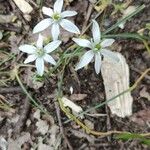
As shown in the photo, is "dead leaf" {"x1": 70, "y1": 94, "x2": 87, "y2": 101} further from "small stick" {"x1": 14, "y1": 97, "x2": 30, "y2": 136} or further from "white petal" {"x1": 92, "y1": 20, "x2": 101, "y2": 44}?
"white petal" {"x1": 92, "y1": 20, "x2": 101, "y2": 44}

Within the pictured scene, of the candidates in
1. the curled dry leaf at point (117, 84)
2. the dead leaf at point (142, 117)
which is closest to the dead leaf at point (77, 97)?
the curled dry leaf at point (117, 84)

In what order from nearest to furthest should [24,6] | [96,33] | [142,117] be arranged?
[96,33] < [142,117] < [24,6]

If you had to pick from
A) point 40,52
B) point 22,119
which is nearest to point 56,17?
point 40,52

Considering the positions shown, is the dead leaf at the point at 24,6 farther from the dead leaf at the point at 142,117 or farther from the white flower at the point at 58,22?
the dead leaf at the point at 142,117

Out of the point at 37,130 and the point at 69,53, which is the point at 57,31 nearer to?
the point at 69,53

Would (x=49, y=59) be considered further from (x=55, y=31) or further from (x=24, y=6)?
(x=24, y=6)

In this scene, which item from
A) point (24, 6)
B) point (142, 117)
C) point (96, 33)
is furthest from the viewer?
point (24, 6)

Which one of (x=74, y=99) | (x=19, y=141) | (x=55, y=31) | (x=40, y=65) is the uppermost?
(x=55, y=31)

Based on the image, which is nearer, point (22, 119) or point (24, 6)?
point (22, 119)
